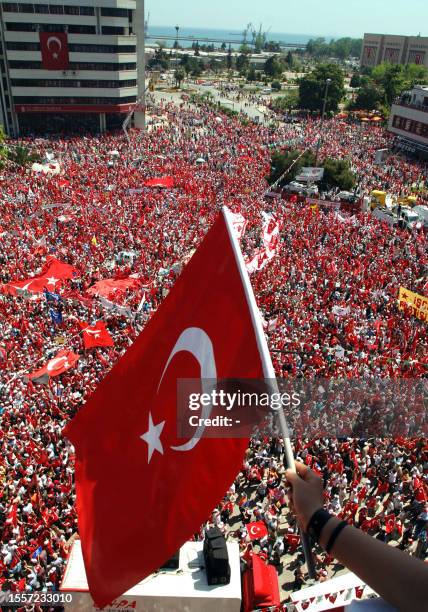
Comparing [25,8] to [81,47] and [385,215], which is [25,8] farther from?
[385,215]

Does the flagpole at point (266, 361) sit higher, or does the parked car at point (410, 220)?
the flagpole at point (266, 361)

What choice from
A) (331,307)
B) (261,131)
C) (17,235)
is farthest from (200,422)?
(261,131)

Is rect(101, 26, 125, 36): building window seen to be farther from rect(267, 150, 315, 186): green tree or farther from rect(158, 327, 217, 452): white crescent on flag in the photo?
rect(158, 327, 217, 452): white crescent on flag

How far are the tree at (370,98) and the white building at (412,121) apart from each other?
888 inches

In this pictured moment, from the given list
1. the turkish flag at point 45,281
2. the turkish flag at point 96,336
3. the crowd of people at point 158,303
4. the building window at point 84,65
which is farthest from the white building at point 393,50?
the turkish flag at point 96,336

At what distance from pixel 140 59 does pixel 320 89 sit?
951 inches

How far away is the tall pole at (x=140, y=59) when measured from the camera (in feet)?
184

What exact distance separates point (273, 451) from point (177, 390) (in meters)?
8.73

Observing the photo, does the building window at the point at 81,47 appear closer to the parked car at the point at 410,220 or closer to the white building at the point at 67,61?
the white building at the point at 67,61

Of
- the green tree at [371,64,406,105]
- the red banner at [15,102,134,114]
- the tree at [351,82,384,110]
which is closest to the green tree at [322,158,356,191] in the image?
the red banner at [15,102,134,114]

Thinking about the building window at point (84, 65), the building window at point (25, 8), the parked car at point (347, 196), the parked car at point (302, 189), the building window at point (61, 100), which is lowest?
the parked car at point (347, 196)

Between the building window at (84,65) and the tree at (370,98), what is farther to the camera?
the tree at (370,98)

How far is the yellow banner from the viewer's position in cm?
1788

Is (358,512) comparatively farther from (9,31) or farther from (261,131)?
(9,31)
